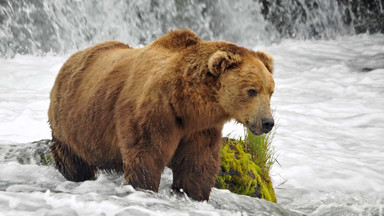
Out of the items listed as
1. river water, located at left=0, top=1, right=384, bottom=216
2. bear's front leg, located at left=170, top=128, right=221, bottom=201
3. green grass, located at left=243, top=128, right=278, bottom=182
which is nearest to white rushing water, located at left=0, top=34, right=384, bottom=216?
river water, located at left=0, top=1, right=384, bottom=216

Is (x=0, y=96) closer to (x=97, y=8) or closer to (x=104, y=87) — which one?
(x=97, y=8)

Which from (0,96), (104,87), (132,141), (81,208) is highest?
(104,87)

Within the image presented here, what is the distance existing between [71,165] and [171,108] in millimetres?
1651

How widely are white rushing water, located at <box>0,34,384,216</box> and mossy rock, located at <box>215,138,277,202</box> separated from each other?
389 mm

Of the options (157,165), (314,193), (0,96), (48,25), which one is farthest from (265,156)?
(48,25)

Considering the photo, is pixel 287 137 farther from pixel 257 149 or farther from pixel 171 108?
pixel 171 108

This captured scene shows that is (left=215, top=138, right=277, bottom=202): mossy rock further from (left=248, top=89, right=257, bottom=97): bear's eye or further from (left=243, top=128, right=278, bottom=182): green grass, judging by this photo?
(left=248, top=89, right=257, bottom=97): bear's eye

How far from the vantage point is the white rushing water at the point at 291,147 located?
383 cm

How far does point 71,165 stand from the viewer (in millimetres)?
4957

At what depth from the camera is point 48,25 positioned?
1477 cm

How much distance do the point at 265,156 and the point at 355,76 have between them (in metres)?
9.23

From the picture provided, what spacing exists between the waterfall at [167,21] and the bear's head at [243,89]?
8.54 metres

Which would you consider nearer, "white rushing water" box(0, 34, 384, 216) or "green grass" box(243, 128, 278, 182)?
"white rushing water" box(0, 34, 384, 216)

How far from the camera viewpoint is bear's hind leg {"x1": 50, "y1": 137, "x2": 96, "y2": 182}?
193 inches
